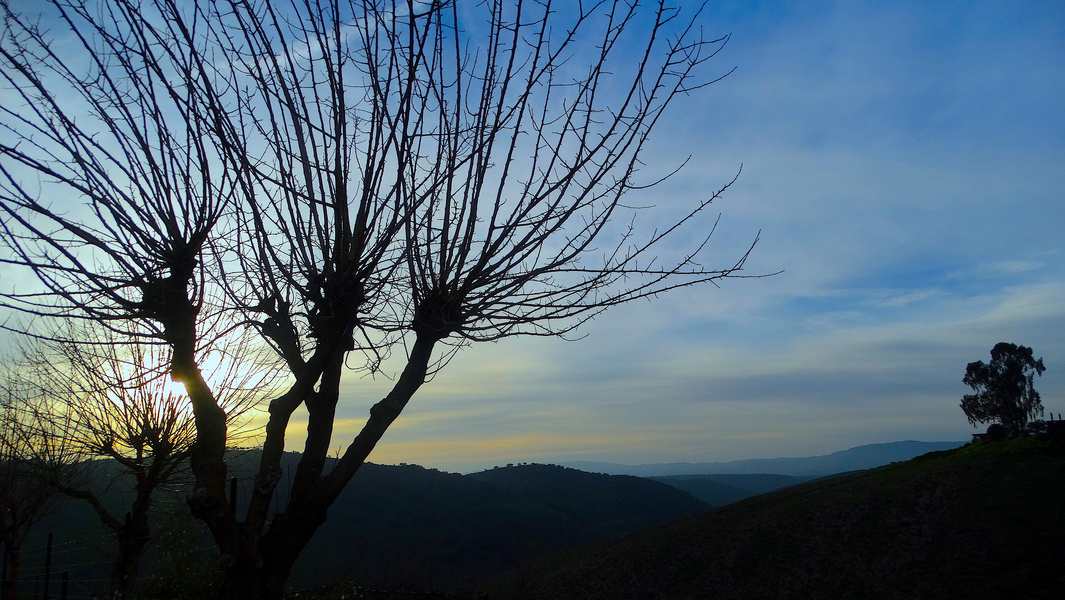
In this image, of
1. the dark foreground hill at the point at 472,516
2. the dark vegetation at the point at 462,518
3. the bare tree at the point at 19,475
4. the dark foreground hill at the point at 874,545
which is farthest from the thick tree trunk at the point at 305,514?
the dark foreground hill at the point at 472,516

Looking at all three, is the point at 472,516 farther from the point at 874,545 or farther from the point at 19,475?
the point at 19,475

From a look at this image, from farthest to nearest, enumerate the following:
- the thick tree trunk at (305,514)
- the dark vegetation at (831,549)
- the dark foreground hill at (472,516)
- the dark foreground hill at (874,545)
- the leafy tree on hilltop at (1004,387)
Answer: the dark foreground hill at (472,516) < the leafy tree on hilltop at (1004,387) < the dark foreground hill at (874,545) < the dark vegetation at (831,549) < the thick tree trunk at (305,514)

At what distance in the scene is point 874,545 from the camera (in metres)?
28.5

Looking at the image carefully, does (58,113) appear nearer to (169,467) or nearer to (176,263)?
Result: (176,263)

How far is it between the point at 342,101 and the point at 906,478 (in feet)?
135

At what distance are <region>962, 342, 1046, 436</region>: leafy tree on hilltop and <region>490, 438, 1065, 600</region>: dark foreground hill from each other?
73.1 feet

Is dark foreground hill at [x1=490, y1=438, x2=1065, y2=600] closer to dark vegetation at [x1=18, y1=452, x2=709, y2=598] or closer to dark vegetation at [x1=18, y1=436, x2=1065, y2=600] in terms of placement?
dark vegetation at [x1=18, y1=436, x2=1065, y2=600]

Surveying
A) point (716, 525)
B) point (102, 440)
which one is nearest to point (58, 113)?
point (102, 440)

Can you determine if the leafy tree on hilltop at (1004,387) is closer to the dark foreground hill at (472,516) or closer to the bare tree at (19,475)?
the dark foreground hill at (472,516)

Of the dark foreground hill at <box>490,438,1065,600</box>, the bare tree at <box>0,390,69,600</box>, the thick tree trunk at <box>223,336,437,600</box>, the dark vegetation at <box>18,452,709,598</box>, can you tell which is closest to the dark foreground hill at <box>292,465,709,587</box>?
the dark vegetation at <box>18,452,709,598</box>

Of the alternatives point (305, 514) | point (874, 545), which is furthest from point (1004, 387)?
point (305, 514)

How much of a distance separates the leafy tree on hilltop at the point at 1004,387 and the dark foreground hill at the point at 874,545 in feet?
73.1

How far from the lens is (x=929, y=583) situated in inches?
951

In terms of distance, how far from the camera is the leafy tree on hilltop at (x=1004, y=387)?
5419 cm
